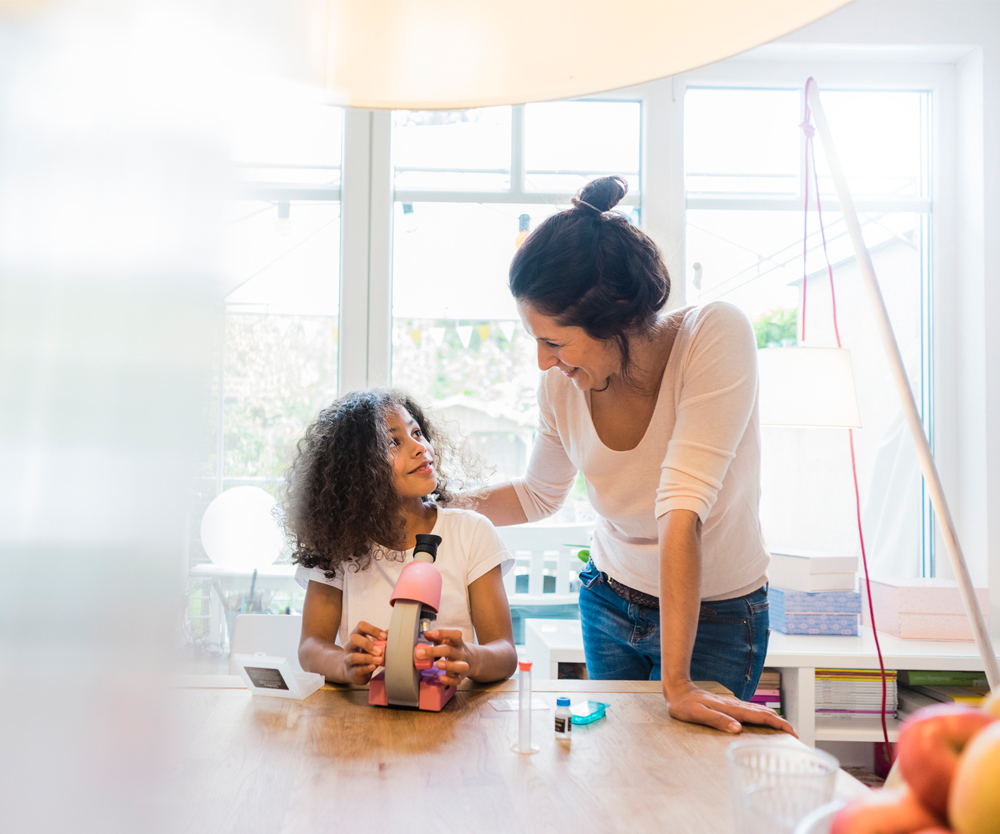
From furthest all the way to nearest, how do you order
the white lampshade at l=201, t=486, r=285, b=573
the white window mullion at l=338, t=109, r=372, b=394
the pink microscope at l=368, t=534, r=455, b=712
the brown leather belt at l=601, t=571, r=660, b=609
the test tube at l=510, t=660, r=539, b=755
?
the white window mullion at l=338, t=109, r=372, b=394, the brown leather belt at l=601, t=571, r=660, b=609, the pink microscope at l=368, t=534, r=455, b=712, the test tube at l=510, t=660, r=539, b=755, the white lampshade at l=201, t=486, r=285, b=573

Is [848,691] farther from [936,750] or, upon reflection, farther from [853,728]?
[936,750]

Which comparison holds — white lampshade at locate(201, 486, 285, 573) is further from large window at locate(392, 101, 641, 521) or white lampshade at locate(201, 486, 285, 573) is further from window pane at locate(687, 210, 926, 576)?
window pane at locate(687, 210, 926, 576)

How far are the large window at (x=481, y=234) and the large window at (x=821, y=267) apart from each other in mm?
327

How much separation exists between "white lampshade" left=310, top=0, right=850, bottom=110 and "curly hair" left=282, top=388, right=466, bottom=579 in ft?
2.34

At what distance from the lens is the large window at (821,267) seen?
2680 mm

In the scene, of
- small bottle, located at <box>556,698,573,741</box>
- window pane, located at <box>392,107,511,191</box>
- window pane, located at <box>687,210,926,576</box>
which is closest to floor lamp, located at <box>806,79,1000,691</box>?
small bottle, located at <box>556,698,573,741</box>

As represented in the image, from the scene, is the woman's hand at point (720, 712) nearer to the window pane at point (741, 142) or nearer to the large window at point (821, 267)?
the large window at point (821, 267)

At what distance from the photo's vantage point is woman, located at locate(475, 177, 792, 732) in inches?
41.3

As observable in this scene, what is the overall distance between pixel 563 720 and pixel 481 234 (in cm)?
204

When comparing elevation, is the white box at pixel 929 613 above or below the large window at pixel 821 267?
below

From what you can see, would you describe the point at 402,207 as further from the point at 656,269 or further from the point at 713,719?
the point at 713,719

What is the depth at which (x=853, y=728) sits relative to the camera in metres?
2.09

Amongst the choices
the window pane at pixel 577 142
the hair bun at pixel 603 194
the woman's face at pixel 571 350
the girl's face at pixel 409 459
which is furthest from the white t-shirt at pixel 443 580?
the window pane at pixel 577 142

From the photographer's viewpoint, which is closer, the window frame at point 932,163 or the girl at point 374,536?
the girl at point 374,536
